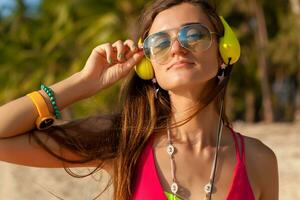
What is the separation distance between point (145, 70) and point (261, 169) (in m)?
0.55

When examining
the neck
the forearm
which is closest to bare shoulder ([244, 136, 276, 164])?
the neck

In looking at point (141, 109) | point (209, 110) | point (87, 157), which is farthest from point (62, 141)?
point (209, 110)

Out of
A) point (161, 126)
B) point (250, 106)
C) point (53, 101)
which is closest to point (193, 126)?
point (161, 126)

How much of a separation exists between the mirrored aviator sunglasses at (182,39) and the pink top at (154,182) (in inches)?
13.6

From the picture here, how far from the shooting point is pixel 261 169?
Answer: 2104 millimetres

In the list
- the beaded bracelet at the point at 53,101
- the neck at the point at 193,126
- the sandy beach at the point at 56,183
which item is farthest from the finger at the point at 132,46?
the sandy beach at the point at 56,183

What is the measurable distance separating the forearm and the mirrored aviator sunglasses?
1.06ft

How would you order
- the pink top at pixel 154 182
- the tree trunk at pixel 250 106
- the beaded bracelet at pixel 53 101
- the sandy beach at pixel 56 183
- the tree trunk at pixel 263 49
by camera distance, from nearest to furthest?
the pink top at pixel 154 182 → the beaded bracelet at pixel 53 101 → the sandy beach at pixel 56 183 → the tree trunk at pixel 263 49 → the tree trunk at pixel 250 106

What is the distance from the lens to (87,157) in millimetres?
2107

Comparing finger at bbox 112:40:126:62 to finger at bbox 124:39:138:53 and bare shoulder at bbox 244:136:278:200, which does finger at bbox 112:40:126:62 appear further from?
bare shoulder at bbox 244:136:278:200

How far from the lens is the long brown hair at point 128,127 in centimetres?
208

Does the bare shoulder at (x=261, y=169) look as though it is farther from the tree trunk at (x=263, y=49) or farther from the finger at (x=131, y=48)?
the tree trunk at (x=263, y=49)

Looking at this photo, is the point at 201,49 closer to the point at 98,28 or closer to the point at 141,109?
the point at 141,109

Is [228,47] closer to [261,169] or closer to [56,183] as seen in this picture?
[261,169]
